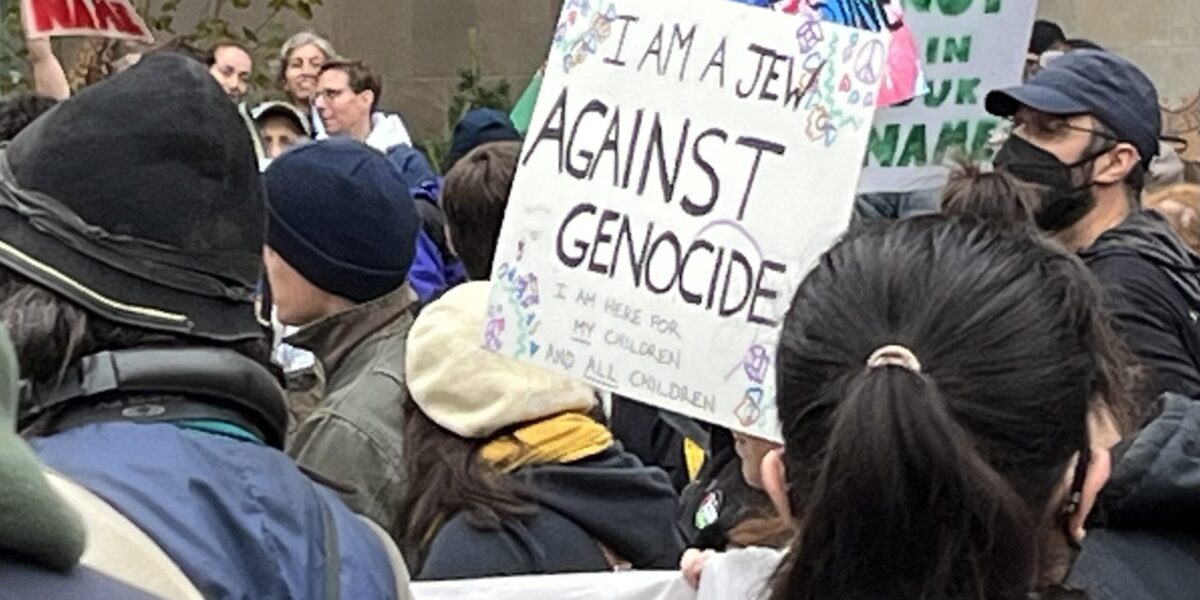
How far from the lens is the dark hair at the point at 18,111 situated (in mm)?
5430

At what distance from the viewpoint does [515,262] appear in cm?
390

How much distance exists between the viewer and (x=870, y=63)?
3.75 m

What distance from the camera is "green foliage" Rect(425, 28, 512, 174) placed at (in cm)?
1259

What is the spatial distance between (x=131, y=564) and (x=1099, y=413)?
1018mm

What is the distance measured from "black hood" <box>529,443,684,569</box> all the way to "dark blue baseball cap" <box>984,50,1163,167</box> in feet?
5.21

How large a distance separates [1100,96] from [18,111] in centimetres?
270

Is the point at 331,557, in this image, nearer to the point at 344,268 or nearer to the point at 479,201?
the point at 344,268

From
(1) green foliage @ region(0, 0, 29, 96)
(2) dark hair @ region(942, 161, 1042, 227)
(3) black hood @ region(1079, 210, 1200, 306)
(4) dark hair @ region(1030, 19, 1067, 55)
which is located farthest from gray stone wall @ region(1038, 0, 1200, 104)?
(2) dark hair @ region(942, 161, 1042, 227)

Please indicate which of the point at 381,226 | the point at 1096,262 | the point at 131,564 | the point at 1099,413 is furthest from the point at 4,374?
the point at 1096,262

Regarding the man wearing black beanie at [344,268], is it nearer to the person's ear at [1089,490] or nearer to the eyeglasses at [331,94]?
the person's ear at [1089,490]

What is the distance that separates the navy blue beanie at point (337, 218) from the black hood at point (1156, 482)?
1696 millimetres

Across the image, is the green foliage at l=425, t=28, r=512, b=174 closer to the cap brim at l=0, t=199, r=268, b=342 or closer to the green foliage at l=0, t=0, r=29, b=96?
the green foliage at l=0, t=0, r=29, b=96

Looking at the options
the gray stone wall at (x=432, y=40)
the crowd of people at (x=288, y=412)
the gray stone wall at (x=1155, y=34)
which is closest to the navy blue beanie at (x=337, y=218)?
the crowd of people at (x=288, y=412)

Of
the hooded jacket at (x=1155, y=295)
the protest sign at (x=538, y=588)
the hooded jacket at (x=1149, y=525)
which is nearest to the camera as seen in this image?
the hooded jacket at (x=1149, y=525)
